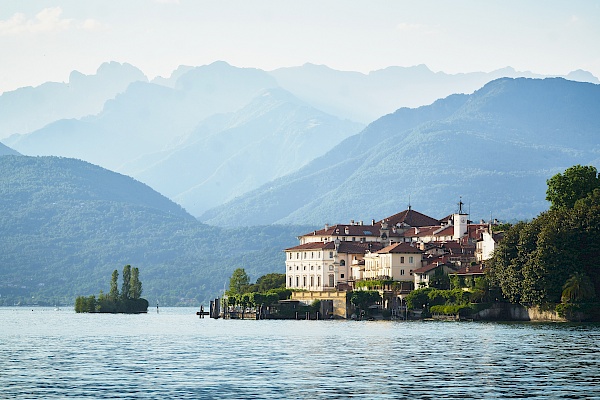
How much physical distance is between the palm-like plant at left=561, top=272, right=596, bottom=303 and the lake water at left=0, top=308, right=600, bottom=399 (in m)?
12.2

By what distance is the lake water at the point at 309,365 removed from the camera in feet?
208

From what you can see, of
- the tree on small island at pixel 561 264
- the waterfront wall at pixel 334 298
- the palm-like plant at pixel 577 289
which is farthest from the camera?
the waterfront wall at pixel 334 298

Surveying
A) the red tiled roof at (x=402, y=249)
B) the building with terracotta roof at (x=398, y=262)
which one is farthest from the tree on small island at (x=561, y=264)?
the red tiled roof at (x=402, y=249)

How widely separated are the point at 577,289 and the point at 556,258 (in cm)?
428

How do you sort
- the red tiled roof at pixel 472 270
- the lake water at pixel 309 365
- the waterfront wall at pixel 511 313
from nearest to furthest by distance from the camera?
the lake water at pixel 309 365
the waterfront wall at pixel 511 313
the red tiled roof at pixel 472 270

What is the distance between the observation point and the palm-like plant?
5344 inches

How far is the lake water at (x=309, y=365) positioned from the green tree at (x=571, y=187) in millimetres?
38231

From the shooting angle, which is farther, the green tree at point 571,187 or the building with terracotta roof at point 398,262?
the building with terracotta roof at point 398,262

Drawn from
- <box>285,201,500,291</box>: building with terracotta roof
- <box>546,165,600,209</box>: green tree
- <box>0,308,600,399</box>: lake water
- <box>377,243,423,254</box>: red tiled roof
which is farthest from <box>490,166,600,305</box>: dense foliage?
<box>377,243,423,254</box>: red tiled roof

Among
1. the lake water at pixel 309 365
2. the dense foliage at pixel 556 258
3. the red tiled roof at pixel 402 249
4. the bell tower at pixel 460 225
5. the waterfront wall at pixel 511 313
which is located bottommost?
the lake water at pixel 309 365

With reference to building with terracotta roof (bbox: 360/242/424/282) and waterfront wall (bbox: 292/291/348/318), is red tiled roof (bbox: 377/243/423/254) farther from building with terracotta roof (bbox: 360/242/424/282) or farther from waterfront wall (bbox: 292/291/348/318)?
waterfront wall (bbox: 292/291/348/318)

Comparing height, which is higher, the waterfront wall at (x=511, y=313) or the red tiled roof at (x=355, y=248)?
the red tiled roof at (x=355, y=248)

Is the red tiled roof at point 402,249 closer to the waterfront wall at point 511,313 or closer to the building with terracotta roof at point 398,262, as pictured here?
the building with terracotta roof at point 398,262

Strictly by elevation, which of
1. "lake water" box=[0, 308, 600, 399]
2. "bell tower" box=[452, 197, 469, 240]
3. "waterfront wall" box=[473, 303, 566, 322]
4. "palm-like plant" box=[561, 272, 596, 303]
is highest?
"bell tower" box=[452, 197, 469, 240]
